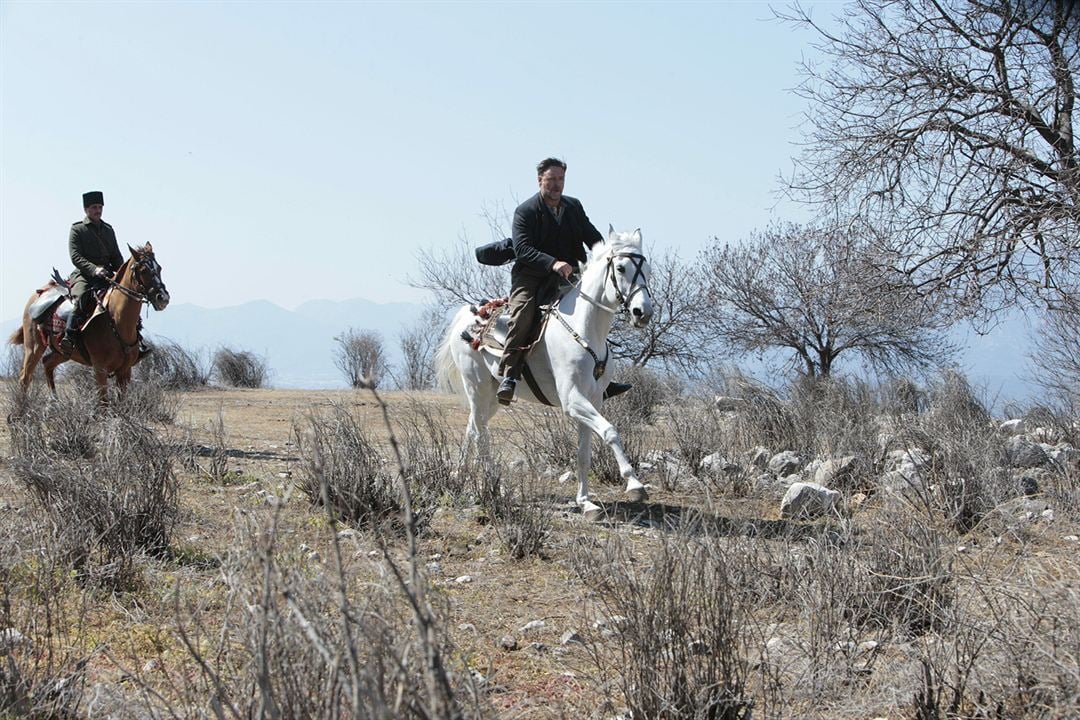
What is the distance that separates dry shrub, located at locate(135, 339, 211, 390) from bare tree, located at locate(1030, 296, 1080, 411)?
1946 cm

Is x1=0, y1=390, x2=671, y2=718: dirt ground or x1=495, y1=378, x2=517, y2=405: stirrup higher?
x1=495, y1=378, x2=517, y2=405: stirrup

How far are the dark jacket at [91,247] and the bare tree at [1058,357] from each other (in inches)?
444

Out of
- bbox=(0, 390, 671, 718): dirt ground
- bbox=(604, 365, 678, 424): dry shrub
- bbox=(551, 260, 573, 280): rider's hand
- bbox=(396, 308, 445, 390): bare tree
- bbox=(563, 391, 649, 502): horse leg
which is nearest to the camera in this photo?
bbox=(0, 390, 671, 718): dirt ground

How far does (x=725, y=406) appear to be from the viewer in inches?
500

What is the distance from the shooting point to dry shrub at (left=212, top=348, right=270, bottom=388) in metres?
32.0

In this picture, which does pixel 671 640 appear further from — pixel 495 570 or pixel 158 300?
pixel 158 300

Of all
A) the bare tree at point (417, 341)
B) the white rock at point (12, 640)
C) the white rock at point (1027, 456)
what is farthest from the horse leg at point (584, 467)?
the bare tree at point (417, 341)

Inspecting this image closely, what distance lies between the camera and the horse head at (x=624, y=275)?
721 cm

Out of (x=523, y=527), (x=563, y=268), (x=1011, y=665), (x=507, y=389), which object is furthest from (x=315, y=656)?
(x=507, y=389)

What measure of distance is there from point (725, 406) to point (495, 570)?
24.5ft

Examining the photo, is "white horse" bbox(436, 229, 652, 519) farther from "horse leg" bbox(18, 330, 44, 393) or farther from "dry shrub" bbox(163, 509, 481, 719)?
"horse leg" bbox(18, 330, 44, 393)

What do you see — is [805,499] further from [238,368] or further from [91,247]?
[238,368]

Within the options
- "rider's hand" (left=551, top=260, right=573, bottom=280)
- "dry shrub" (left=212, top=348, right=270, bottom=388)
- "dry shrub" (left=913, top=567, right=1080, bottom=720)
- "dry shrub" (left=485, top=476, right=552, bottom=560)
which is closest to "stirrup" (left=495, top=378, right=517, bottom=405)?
"rider's hand" (left=551, top=260, right=573, bottom=280)

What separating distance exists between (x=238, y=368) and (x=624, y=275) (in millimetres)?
27190
